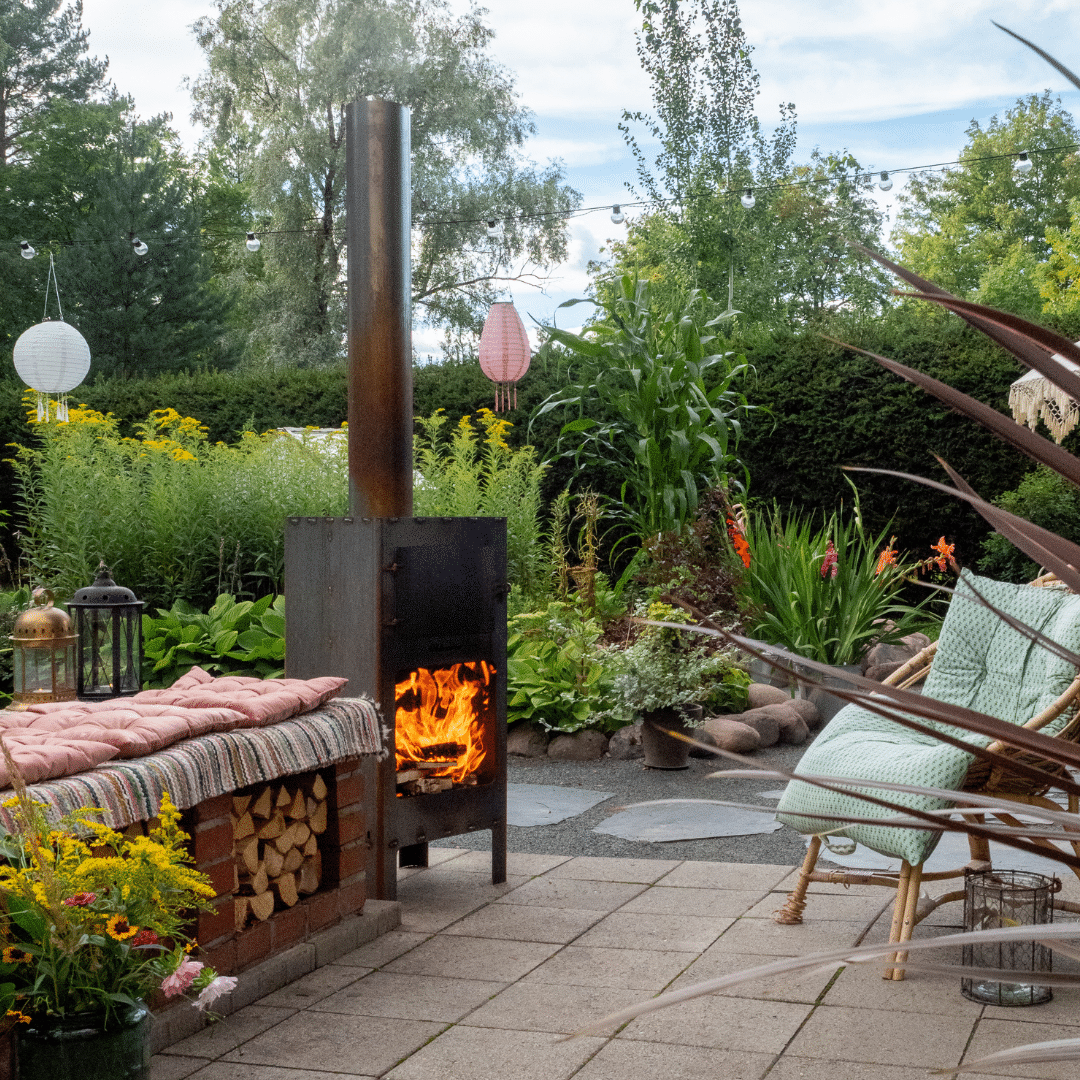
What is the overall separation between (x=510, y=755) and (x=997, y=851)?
91.1 inches

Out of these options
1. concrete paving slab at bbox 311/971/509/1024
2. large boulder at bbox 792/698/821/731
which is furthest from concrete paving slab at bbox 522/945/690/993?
large boulder at bbox 792/698/821/731

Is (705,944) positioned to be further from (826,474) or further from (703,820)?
(826,474)

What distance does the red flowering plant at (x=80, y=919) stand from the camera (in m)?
1.80

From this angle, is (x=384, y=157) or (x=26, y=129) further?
(x=26, y=129)

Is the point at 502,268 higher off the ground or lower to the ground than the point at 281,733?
higher

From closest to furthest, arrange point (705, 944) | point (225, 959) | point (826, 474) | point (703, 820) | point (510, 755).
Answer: point (225, 959), point (705, 944), point (703, 820), point (510, 755), point (826, 474)

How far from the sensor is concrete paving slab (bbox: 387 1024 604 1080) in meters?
2.21

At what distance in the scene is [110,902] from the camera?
1.88 meters

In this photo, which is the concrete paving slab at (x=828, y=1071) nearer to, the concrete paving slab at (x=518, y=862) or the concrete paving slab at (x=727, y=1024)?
the concrete paving slab at (x=727, y=1024)

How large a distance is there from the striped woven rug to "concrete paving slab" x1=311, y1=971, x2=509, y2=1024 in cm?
50

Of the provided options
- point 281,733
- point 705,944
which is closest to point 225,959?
point 281,733

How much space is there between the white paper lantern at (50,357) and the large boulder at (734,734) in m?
5.41

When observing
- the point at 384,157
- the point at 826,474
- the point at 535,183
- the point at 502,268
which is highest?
the point at 535,183

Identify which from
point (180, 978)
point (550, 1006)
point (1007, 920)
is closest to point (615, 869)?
point (550, 1006)
